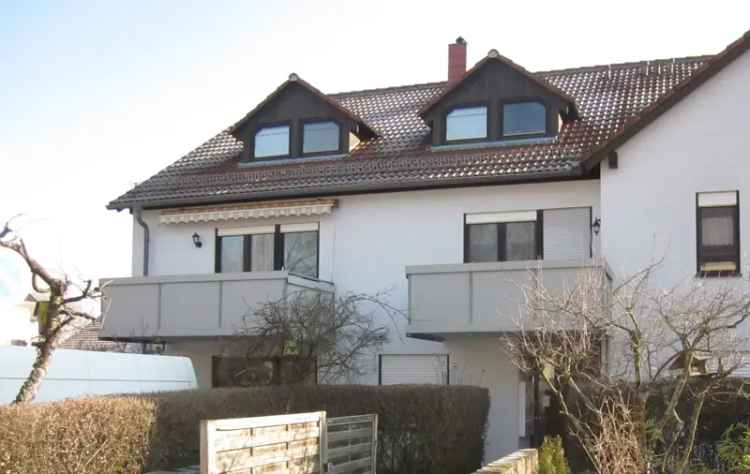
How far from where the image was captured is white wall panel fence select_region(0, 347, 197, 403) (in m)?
14.8

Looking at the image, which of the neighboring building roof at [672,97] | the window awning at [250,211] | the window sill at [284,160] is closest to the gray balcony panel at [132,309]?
the window awning at [250,211]

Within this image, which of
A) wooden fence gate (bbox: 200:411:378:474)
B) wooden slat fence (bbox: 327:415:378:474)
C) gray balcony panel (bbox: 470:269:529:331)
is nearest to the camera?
wooden fence gate (bbox: 200:411:378:474)

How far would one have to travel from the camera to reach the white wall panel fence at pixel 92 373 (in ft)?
48.5

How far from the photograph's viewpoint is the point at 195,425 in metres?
16.6

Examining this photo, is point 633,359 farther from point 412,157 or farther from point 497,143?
point 412,157

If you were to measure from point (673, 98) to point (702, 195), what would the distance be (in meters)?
2.07

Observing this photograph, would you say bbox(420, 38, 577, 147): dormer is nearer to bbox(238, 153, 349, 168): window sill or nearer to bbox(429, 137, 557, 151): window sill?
bbox(429, 137, 557, 151): window sill

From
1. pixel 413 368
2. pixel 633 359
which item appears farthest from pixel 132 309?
pixel 633 359

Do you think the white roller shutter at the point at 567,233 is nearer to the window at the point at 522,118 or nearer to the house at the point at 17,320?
the window at the point at 522,118

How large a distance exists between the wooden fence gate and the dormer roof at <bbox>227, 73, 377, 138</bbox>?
454 inches

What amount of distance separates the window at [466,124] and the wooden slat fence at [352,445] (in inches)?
393

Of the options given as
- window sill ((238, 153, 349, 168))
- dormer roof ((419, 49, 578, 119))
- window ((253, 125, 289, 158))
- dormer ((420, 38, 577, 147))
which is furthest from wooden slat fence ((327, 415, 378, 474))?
window ((253, 125, 289, 158))

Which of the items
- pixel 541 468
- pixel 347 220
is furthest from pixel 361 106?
pixel 541 468

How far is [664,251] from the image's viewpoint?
2298 centimetres
